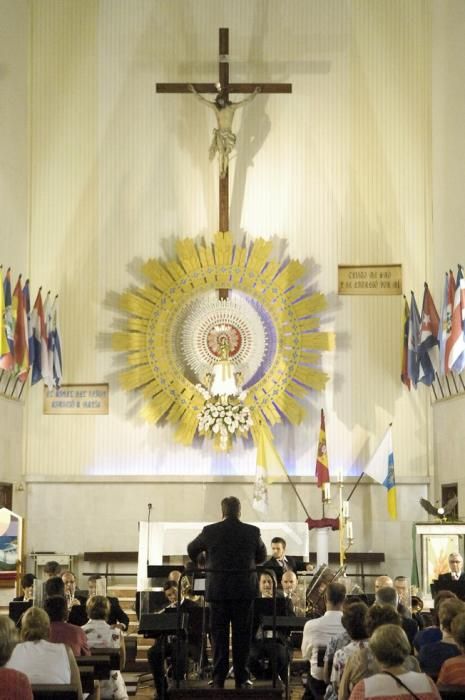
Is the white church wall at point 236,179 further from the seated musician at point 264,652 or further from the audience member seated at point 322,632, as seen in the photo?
the audience member seated at point 322,632

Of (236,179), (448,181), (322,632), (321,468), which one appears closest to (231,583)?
(322,632)

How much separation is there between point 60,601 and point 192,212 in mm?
10210

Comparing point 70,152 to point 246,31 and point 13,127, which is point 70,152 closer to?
point 13,127

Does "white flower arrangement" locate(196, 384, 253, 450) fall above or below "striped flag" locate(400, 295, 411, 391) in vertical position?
below

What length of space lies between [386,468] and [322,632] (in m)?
7.92

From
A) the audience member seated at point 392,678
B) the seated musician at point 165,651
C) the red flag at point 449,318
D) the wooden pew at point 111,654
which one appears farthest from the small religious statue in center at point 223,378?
the audience member seated at point 392,678

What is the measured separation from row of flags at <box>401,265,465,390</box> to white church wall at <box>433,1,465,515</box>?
1.66 ft

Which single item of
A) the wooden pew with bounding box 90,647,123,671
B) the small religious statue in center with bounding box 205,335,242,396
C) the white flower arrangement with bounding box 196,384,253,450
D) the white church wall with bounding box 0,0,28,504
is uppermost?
the white church wall with bounding box 0,0,28,504

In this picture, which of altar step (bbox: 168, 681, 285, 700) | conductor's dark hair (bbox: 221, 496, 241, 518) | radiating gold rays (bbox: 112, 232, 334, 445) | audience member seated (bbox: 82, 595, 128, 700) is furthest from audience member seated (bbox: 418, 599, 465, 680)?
radiating gold rays (bbox: 112, 232, 334, 445)

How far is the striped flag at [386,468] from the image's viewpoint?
50.1 feet

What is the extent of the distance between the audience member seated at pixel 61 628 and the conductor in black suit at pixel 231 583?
99 centimetres

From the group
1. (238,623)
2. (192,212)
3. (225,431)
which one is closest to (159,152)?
(192,212)

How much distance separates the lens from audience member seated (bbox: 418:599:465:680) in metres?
6.57

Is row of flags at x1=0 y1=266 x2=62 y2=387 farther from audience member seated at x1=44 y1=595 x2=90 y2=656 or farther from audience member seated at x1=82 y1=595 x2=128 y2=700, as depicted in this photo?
audience member seated at x1=44 y1=595 x2=90 y2=656
